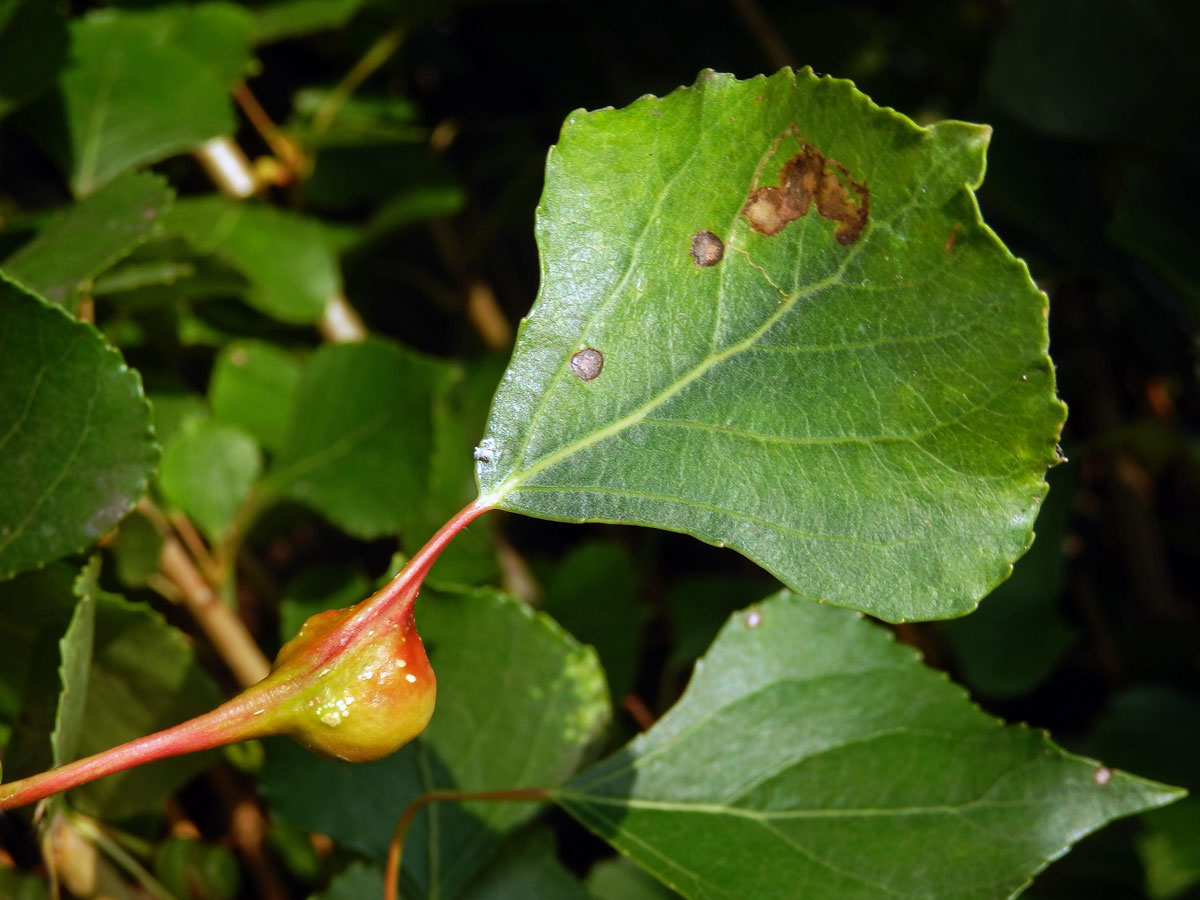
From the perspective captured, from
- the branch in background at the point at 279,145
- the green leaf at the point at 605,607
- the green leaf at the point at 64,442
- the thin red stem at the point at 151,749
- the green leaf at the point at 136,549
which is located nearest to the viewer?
the thin red stem at the point at 151,749

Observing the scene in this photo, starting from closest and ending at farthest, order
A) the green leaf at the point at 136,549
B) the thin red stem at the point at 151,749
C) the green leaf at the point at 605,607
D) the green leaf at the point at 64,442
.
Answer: the thin red stem at the point at 151,749
the green leaf at the point at 64,442
the green leaf at the point at 136,549
the green leaf at the point at 605,607

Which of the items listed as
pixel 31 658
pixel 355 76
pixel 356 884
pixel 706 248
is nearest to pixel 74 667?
pixel 31 658

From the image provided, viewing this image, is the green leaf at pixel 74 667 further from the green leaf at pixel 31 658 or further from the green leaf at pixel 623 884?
the green leaf at pixel 623 884

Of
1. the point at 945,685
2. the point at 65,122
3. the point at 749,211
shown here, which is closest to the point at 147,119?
the point at 65,122

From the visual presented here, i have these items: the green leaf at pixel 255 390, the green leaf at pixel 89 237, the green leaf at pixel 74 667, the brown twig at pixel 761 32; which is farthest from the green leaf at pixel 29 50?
the brown twig at pixel 761 32

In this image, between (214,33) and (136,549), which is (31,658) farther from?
(214,33)

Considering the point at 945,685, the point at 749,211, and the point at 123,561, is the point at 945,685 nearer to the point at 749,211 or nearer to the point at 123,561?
the point at 749,211

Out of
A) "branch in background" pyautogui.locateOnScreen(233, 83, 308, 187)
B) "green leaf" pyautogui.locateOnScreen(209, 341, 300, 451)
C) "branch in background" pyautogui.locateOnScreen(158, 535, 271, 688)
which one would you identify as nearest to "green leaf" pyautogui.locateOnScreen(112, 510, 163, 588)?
"branch in background" pyautogui.locateOnScreen(158, 535, 271, 688)

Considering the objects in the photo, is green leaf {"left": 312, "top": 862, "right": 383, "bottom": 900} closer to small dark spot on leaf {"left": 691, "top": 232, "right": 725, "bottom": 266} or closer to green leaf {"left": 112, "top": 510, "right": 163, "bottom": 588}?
green leaf {"left": 112, "top": 510, "right": 163, "bottom": 588}
